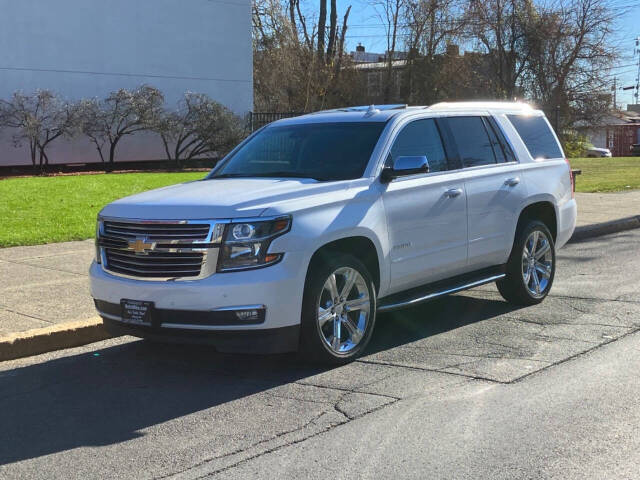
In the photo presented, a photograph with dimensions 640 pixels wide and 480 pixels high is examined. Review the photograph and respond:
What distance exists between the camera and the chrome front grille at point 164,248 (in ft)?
18.2

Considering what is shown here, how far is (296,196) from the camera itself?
588cm

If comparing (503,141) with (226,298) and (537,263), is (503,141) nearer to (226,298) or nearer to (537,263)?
(537,263)

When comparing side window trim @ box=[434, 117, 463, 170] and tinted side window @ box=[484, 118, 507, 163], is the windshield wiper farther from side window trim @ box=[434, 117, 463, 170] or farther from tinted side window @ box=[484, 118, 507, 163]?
tinted side window @ box=[484, 118, 507, 163]

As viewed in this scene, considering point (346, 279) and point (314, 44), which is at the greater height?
point (314, 44)

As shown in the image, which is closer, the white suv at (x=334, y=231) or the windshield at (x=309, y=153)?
the white suv at (x=334, y=231)

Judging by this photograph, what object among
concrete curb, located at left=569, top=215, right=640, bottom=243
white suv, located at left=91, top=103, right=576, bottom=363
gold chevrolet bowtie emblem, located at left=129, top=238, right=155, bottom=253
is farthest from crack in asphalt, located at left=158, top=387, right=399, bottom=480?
concrete curb, located at left=569, top=215, right=640, bottom=243

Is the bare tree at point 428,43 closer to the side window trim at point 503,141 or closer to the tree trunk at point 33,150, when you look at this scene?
the tree trunk at point 33,150

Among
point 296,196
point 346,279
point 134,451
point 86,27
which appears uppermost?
point 86,27

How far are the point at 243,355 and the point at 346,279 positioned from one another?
3.67 feet

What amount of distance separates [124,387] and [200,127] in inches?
867

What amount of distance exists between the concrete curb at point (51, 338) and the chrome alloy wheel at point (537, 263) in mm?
3993

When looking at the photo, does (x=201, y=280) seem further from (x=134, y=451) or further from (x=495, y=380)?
(x=495, y=380)

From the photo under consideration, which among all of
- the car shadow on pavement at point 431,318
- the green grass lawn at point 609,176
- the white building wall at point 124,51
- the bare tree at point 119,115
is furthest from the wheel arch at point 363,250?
the bare tree at point 119,115

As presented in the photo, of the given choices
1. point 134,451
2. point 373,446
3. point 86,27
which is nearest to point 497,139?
point 373,446
